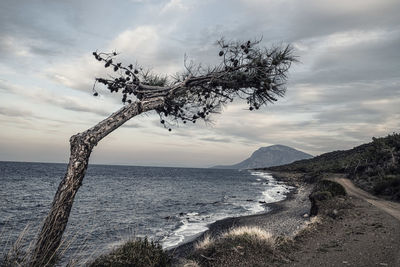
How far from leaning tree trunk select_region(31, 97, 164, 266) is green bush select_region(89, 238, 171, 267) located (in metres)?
2.09

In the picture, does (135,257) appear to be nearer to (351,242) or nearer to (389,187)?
(351,242)

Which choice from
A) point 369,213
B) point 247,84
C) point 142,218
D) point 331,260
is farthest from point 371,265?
point 142,218

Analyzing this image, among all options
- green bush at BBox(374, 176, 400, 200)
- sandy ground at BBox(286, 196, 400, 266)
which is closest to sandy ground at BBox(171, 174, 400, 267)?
sandy ground at BBox(286, 196, 400, 266)

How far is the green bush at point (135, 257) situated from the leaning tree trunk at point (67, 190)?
209 cm

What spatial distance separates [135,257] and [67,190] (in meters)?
3.08

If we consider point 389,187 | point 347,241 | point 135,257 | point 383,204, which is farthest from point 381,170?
point 135,257

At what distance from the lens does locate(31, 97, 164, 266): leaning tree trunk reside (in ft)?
15.2

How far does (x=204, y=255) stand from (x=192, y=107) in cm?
499

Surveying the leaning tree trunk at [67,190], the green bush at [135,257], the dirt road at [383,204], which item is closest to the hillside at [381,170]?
the dirt road at [383,204]

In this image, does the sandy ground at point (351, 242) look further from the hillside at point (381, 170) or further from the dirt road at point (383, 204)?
the hillside at point (381, 170)

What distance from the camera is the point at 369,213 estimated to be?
15820 millimetres

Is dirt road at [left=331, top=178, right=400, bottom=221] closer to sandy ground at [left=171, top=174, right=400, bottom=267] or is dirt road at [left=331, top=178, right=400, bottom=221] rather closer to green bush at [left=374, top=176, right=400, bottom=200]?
sandy ground at [left=171, top=174, right=400, bottom=267]

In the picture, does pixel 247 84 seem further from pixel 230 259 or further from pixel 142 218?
pixel 142 218

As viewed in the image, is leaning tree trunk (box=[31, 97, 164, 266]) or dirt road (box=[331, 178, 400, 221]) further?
dirt road (box=[331, 178, 400, 221])
